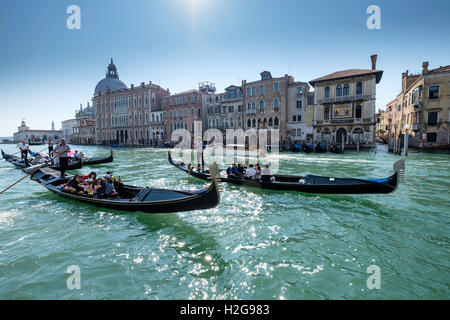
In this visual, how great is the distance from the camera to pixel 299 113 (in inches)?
1053

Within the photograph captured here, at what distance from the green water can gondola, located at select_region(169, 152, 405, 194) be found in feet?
1.32

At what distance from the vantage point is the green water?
3.21 metres

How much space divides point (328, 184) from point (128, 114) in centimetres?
4118

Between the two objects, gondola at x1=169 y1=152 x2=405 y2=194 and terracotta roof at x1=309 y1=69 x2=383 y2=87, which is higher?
terracotta roof at x1=309 y1=69 x2=383 y2=87

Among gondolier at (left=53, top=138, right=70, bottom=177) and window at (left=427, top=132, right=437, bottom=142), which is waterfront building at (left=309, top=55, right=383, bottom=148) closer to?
window at (left=427, top=132, right=437, bottom=142)

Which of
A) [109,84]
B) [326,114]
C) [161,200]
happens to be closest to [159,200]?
[161,200]

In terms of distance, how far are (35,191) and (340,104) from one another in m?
25.3

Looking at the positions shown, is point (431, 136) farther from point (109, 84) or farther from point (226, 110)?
point (109, 84)

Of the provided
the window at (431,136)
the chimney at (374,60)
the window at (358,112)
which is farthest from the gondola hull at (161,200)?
the chimney at (374,60)

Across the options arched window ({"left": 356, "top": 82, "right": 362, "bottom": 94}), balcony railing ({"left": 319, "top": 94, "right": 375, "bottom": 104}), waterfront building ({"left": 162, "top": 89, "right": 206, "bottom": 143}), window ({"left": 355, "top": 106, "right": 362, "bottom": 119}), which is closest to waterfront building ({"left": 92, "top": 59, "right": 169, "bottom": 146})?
waterfront building ({"left": 162, "top": 89, "right": 206, "bottom": 143})

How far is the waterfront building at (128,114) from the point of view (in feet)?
129

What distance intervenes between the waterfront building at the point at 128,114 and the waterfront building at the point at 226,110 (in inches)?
414

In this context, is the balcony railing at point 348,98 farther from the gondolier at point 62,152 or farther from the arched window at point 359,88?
the gondolier at point 62,152
